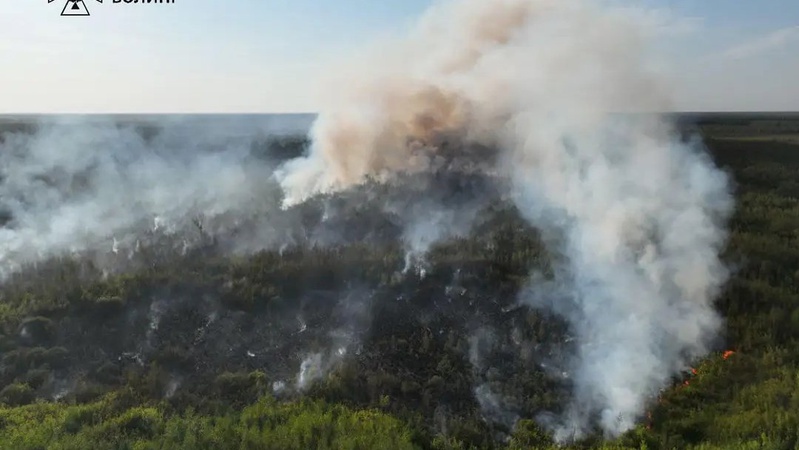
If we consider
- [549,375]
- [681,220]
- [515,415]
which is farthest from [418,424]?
[681,220]

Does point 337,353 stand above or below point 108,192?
below

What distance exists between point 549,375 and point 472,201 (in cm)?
1737

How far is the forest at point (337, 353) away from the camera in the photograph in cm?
1653

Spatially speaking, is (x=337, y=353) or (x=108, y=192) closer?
(x=337, y=353)

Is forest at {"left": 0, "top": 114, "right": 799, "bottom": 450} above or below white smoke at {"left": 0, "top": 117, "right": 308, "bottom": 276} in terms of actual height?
below

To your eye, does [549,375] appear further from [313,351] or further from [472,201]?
[472,201]

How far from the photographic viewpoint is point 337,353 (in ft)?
67.6

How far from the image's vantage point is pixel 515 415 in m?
17.6

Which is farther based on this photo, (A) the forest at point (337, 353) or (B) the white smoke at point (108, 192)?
(B) the white smoke at point (108, 192)

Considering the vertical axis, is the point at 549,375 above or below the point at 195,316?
below

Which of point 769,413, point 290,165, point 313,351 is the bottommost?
point 769,413

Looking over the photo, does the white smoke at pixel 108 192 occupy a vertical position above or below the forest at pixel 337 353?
above

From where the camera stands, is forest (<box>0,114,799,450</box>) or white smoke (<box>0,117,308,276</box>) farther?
white smoke (<box>0,117,308,276</box>)

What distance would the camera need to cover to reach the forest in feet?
54.2
